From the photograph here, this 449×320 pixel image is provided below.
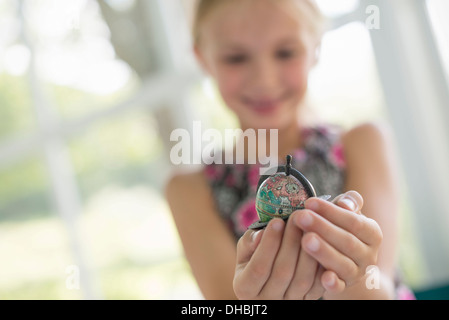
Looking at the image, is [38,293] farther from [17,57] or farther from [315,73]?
[315,73]

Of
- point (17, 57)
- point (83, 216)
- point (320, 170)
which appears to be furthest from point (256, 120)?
point (17, 57)

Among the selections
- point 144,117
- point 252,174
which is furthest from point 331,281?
point 144,117

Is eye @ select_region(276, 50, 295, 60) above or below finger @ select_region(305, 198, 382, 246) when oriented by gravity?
above

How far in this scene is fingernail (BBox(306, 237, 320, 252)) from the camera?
1.01ft

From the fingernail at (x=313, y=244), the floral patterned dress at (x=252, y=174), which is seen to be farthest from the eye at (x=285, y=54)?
the fingernail at (x=313, y=244)

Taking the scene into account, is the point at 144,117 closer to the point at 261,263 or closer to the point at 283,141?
the point at 283,141

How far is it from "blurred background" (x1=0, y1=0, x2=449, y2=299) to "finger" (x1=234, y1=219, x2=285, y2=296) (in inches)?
11.1

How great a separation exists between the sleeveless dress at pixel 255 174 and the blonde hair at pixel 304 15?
6.6 inches

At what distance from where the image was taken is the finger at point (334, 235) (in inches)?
12.0

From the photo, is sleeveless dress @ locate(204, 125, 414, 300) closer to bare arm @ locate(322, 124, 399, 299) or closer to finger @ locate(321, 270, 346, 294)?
bare arm @ locate(322, 124, 399, 299)

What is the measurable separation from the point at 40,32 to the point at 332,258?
39.2 inches

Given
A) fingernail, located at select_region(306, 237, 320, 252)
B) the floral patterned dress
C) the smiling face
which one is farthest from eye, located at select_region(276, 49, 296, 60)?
fingernail, located at select_region(306, 237, 320, 252)

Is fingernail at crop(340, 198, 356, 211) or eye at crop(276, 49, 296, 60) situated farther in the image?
eye at crop(276, 49, 296, 60)

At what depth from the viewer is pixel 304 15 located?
526mm
